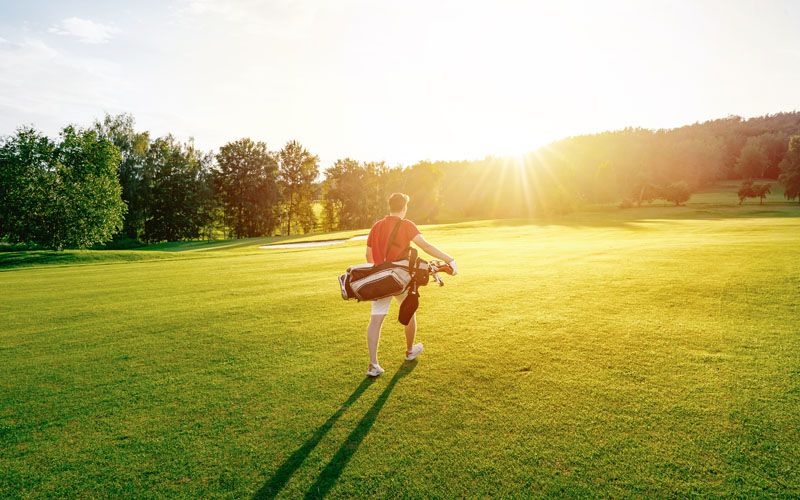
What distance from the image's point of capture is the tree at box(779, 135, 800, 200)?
6988 centimetres

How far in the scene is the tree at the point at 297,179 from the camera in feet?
279

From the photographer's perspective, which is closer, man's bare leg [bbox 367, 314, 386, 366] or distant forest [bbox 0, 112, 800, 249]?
man's bare leg [bbox 367, 314, 386, 366]

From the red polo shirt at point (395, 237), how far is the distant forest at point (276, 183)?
5238 centimetres

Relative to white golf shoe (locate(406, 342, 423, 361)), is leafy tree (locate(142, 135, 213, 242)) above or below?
above

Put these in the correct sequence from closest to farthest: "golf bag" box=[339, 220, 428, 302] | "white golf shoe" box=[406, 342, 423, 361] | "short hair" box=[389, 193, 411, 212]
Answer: "golf bag" box=[339, 220, 428, 302], "short hair" box=[389, 193, 411, 212], "white golf shoe" box=[406, 342, 423, 361]

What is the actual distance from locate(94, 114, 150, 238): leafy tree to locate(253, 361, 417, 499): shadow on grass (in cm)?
7843

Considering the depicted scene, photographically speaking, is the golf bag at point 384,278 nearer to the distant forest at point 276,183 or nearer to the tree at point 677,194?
the distant forest at point 276,183

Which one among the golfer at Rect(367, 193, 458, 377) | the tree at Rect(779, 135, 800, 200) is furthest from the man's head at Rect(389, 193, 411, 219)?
the tree at Rect(779, 135, 800, 200)

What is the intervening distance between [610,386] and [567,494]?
2.43 meters

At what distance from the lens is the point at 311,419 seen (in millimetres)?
5227

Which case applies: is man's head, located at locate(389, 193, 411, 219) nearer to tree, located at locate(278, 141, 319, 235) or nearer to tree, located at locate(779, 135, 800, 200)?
tree, located at locate(278, 141, 319, 235)

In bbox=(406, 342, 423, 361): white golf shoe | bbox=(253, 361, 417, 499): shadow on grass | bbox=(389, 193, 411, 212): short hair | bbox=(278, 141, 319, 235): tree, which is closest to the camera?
bbox=(253, 361, 417, 499): shadow on grass

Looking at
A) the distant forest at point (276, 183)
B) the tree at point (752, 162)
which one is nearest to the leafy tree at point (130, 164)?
the distant forest at point (276, 183)

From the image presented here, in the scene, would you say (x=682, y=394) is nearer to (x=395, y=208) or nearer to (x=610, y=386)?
(x=610, y=386)
